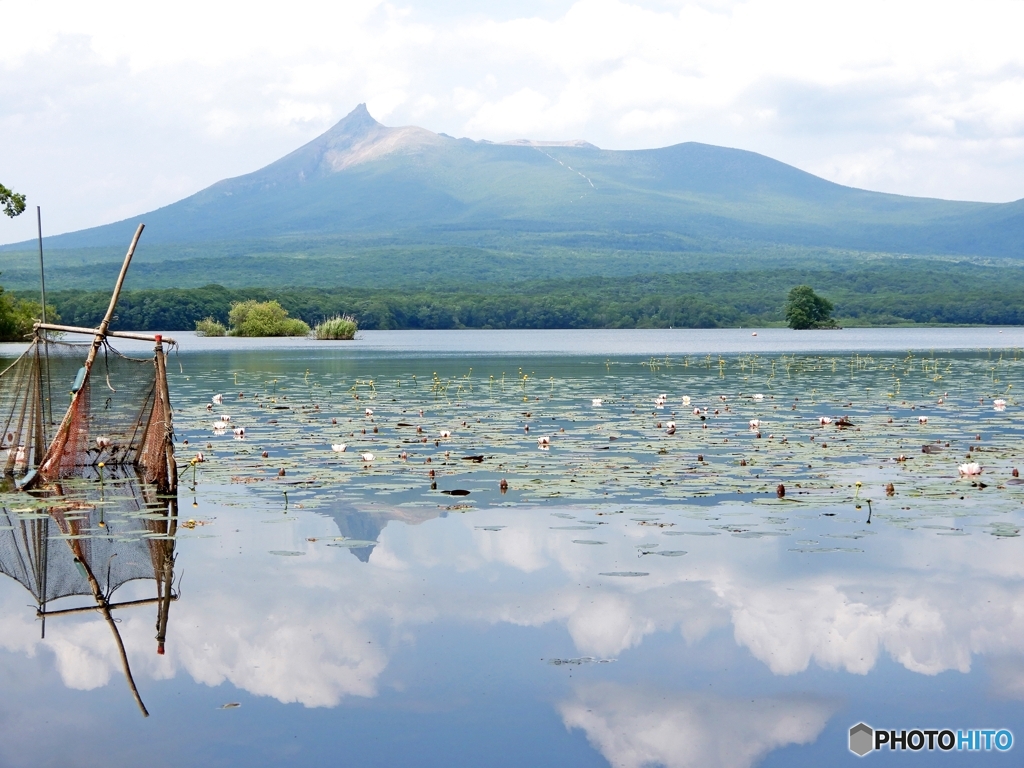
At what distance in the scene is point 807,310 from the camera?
11325cm

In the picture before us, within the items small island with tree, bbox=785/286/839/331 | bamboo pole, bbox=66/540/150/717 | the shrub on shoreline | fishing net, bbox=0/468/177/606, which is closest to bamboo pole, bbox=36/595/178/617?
bamboo pole, bbox=66/540/150/717

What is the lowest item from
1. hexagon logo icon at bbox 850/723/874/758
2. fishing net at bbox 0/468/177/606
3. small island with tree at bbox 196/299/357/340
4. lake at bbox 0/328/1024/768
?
hexagon logo icon at bbox 850/723/874/758

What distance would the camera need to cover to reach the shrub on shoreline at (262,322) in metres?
95.8

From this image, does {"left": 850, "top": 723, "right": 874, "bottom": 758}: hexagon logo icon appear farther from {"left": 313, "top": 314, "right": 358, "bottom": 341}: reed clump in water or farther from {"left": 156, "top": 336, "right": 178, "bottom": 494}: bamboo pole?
{"left": 313, "top": 314, "right": 358, "bottom": 341}: reed clump in water

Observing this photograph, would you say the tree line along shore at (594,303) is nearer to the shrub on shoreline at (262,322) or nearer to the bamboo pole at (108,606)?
the shrub on shoreline at (262,322)

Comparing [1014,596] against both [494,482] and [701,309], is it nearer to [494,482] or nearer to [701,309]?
[494,482]

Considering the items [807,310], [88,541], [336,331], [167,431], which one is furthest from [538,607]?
[807,310]

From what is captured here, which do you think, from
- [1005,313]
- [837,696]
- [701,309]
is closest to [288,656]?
[837,696]

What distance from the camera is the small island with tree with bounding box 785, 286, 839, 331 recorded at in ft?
372

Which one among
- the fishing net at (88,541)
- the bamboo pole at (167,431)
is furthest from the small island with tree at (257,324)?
the fishing net at (88,541)

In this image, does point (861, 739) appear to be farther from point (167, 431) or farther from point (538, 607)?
point (167, 431)

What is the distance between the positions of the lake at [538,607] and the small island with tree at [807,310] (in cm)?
9631

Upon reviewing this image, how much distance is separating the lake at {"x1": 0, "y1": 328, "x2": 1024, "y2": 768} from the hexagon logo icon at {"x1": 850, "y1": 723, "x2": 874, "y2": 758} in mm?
55

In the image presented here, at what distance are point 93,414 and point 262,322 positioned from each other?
267 feet
